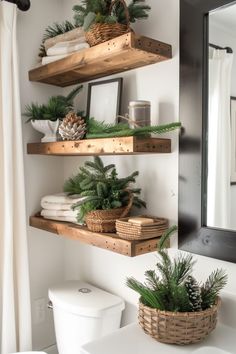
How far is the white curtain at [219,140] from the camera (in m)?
1.11

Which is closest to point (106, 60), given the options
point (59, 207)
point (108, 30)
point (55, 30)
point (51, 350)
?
point (108, 30)

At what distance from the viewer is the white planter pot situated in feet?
5.08

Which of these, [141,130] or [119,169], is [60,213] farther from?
[141,130]

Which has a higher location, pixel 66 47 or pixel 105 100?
pixel 66 47

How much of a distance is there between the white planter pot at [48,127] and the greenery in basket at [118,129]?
0.66 ft

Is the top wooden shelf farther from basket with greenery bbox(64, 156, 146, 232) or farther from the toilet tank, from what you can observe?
the toilet tank

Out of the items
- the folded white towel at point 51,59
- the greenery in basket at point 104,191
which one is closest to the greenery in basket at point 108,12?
the folded white towel at point 51,59

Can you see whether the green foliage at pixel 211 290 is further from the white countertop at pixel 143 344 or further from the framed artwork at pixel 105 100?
the framed artwork at pixel 105 100

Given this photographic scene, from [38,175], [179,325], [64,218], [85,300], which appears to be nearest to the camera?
[179,325]

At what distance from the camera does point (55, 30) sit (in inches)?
64.4

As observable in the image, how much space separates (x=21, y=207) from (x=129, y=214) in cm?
54

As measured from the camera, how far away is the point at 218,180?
114 cm

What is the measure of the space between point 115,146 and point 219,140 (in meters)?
0.37

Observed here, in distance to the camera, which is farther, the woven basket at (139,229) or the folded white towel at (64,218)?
the folded white towel at (64,218)
